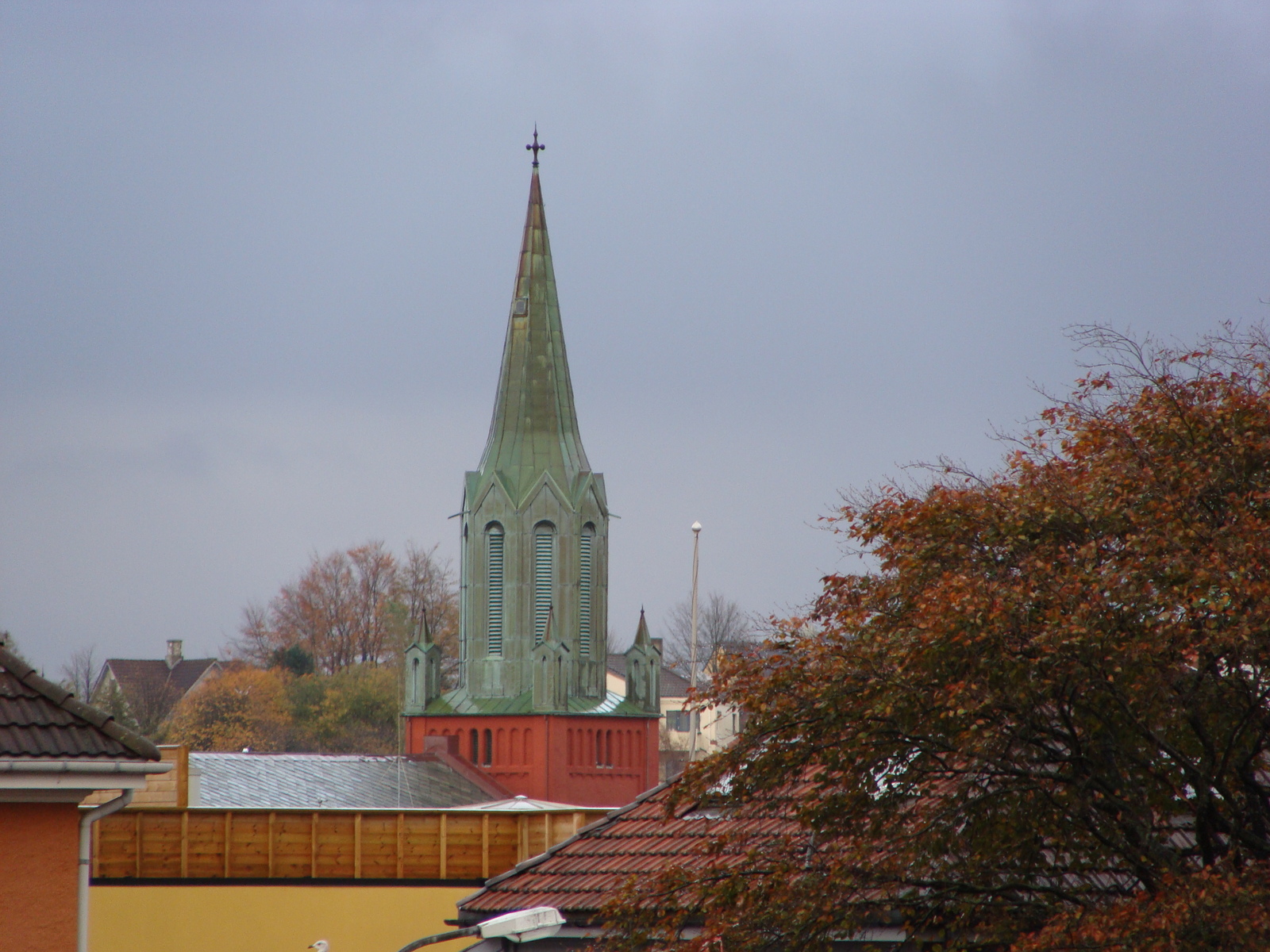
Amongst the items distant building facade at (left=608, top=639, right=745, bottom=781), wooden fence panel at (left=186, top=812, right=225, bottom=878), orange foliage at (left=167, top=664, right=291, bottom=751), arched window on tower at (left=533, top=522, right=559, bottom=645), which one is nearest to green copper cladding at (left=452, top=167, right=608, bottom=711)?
arched window on tower at (left=533, top=522, right=559, bottom=645)

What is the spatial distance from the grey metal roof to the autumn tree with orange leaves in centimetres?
2607

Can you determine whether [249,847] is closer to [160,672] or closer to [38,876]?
[38,876]

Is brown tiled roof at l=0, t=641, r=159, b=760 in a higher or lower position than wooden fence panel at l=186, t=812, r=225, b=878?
higher

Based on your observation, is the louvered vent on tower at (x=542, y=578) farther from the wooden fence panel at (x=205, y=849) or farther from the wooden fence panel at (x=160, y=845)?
the wooden fence panel at (x=160, y=845)

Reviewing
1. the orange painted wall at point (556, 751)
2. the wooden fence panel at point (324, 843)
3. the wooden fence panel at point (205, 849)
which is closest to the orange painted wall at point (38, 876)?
the wooden fence panel at point (324, 843)

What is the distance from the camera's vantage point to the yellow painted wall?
27891 mm

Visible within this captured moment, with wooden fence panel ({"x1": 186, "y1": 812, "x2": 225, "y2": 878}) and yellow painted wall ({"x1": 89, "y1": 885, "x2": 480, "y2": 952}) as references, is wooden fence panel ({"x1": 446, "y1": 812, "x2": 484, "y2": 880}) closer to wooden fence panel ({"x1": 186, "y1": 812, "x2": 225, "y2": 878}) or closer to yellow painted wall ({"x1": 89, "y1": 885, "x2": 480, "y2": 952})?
yellow painted wall ({"x1": 89, "y1": 885, "x2": 480, "y2": 952})

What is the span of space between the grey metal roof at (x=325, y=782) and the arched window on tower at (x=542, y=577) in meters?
7.90

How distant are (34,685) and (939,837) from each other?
6.22m

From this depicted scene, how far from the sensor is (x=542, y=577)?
63562 mm

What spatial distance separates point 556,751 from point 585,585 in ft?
19.9

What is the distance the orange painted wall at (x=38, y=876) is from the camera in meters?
11.4

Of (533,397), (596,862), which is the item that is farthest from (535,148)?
(596,862)

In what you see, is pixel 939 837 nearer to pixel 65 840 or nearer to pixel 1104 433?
pixel 1104 433
